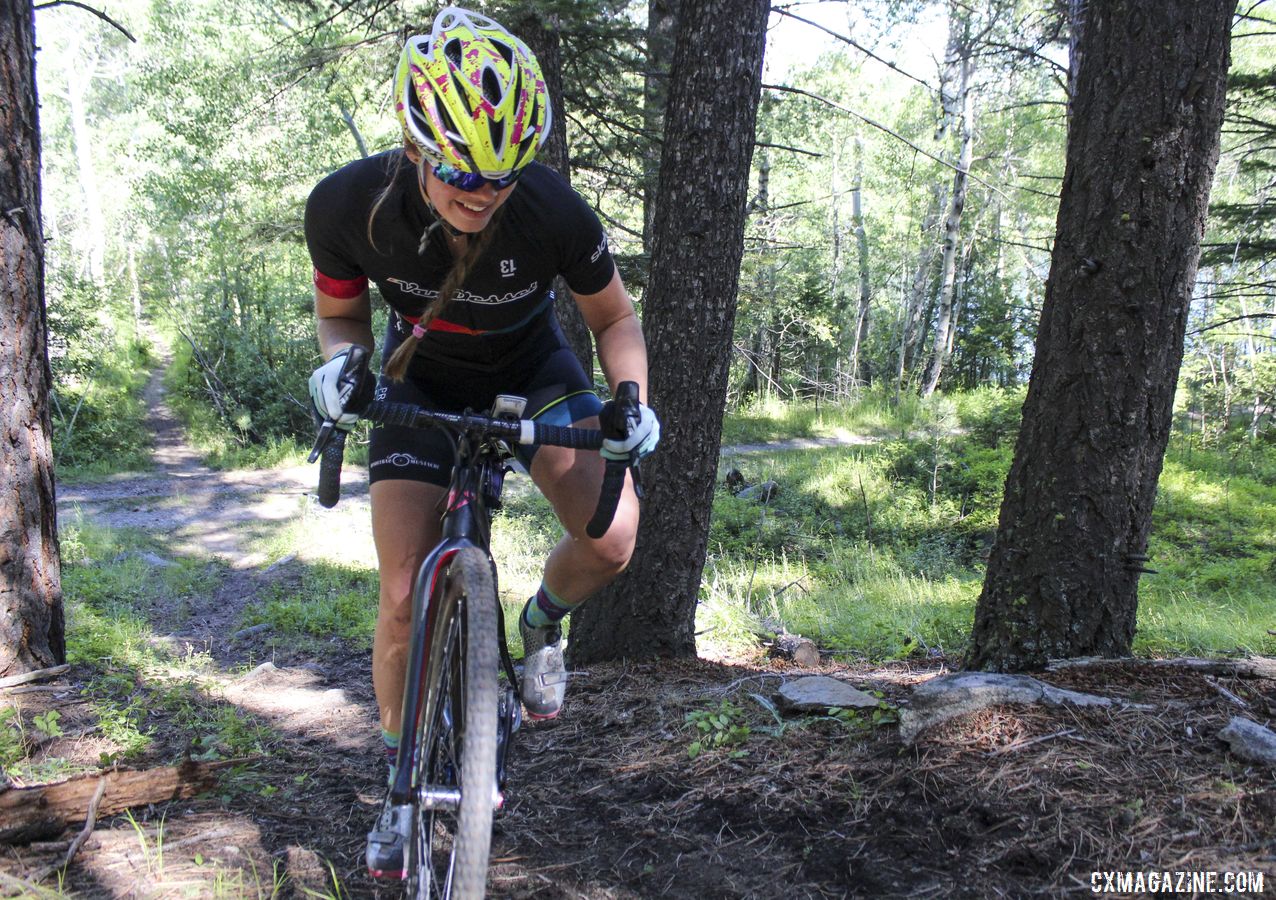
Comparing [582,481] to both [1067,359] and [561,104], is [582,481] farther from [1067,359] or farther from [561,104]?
[561,104]

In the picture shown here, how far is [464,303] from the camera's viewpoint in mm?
2727

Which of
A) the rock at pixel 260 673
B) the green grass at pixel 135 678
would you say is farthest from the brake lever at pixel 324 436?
the rock at pixel 260 673

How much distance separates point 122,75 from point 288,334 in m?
26.3

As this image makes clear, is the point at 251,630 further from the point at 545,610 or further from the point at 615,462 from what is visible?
the point at 615,462

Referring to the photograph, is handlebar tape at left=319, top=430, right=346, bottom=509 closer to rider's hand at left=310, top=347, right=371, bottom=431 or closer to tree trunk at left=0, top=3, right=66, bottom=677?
rider's hand at left=310, top=347, right=371, bottom=431

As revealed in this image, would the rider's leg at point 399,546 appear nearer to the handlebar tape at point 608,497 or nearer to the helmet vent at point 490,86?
the handlebar tape at point 608,497

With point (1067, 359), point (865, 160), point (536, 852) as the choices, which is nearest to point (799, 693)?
point (536, 852)

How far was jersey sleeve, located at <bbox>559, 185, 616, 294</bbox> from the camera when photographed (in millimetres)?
2744

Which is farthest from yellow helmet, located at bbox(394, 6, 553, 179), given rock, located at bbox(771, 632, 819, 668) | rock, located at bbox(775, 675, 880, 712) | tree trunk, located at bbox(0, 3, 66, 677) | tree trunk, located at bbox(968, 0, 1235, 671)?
rock, located at bbox(771, 632, 819, 668)

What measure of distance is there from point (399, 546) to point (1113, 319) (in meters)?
3.04

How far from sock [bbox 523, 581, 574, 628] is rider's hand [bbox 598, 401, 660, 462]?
0.78 m

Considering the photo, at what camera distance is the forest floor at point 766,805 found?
233cm

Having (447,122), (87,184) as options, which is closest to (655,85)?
(447,122)

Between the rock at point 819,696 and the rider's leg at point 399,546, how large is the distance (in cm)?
171
